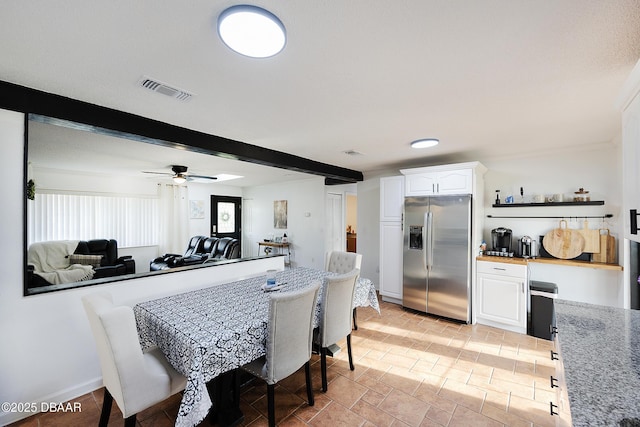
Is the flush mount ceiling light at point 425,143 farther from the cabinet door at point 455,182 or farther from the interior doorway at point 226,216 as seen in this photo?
the interior doorway at point 226,216

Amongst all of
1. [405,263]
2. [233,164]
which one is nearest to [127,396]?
[405,263]

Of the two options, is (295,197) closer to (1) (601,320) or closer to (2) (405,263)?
(2) (405,263)

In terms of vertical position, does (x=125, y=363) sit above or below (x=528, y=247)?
below

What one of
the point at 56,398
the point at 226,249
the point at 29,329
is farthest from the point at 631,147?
the point at 226,249

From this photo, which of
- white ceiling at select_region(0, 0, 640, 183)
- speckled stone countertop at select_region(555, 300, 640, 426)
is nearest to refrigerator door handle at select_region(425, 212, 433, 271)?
white ceiling at select_region(0, 0, 640, 183)

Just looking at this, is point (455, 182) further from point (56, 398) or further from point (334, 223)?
point (56, 398)

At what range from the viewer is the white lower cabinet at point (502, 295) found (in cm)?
328

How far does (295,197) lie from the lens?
699 cm

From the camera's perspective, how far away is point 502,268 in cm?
342

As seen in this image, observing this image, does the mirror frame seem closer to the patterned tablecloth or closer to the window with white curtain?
the patterned tablecloth

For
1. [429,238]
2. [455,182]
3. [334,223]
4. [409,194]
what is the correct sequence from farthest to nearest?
[334,223] → [409,194] → [429,238] → [455,182]

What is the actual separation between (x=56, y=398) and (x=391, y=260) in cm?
401

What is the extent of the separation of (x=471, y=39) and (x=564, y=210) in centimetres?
327

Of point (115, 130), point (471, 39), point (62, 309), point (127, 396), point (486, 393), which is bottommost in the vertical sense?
point (486, 393)
